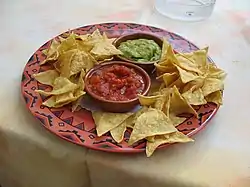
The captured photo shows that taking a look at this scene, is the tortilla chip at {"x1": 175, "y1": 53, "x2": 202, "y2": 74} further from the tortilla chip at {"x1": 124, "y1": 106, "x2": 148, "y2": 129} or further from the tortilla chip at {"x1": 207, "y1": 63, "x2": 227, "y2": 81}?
the tortilla chip at {"x1": 124, "y1": 106, "x2": 148, "y2": 129}

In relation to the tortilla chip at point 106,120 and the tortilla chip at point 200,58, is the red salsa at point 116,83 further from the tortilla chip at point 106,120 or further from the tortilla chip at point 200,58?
the tortilla chip at point 200,58

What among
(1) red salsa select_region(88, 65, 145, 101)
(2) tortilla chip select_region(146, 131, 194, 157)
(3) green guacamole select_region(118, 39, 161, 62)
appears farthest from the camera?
(3) green guacamole select_region(118, 39, 161, 62)

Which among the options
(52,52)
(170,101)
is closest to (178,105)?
(170,101)

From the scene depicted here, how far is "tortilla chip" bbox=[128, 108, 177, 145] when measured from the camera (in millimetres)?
829

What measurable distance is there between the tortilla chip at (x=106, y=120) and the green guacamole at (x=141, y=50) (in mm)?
184

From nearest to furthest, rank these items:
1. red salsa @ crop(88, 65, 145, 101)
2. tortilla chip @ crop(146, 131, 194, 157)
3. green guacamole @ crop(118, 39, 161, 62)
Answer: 1. tortilla chip @ crop(146, 131, 194, 157)
2. red salsa @ crop(88, 65, 145, 101)
3. green guacamole @ crop(118, 39, 161, 62)

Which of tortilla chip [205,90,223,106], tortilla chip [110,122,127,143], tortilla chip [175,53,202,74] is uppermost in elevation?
tortilla chip [175,53,202,74]

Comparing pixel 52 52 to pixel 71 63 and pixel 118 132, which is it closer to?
pixel 71 63

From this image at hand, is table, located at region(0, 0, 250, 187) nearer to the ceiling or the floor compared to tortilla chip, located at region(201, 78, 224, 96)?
nearer to the floor

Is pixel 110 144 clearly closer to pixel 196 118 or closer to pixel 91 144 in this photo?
pixel 91 144

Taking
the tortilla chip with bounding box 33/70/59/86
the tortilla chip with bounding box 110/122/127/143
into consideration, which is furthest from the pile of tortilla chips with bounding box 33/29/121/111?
→ the tortilla chip with bounding box 110/122/127/143
